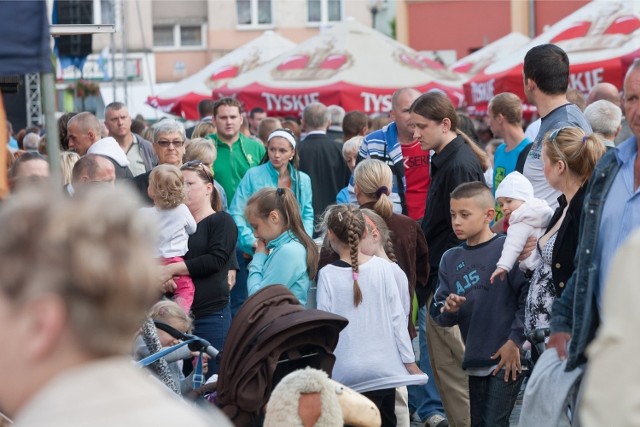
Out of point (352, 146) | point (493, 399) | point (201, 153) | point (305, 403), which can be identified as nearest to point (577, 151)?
point (493, 399)

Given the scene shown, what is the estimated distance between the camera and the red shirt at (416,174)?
8.83 metres

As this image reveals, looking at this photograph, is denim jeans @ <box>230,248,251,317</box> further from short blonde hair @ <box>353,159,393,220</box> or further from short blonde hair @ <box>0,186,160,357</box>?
short blonde hair @ <box>0,186,160,357</box>

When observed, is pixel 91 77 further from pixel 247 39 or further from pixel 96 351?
pixel 96 351

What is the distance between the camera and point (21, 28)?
3.96 meters

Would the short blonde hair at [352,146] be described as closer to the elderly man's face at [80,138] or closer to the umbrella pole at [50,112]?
the elderly man's face at [80,138]

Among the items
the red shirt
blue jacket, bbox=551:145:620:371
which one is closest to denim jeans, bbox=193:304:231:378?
the red shirt

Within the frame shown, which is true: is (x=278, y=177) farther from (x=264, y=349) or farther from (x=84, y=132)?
(x=264, y=349)

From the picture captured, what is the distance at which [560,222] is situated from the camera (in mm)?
5875

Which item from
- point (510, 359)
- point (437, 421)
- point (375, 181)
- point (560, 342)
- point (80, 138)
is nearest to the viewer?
point (560, 342)

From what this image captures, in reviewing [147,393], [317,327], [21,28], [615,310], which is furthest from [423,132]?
[147,393]

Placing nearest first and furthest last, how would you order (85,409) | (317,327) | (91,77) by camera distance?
1. (85,409)
2. (317,327)
3. (91,77)

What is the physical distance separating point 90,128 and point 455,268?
377 cm

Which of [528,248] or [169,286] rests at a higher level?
[528,248]

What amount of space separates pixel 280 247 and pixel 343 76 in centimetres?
1066
